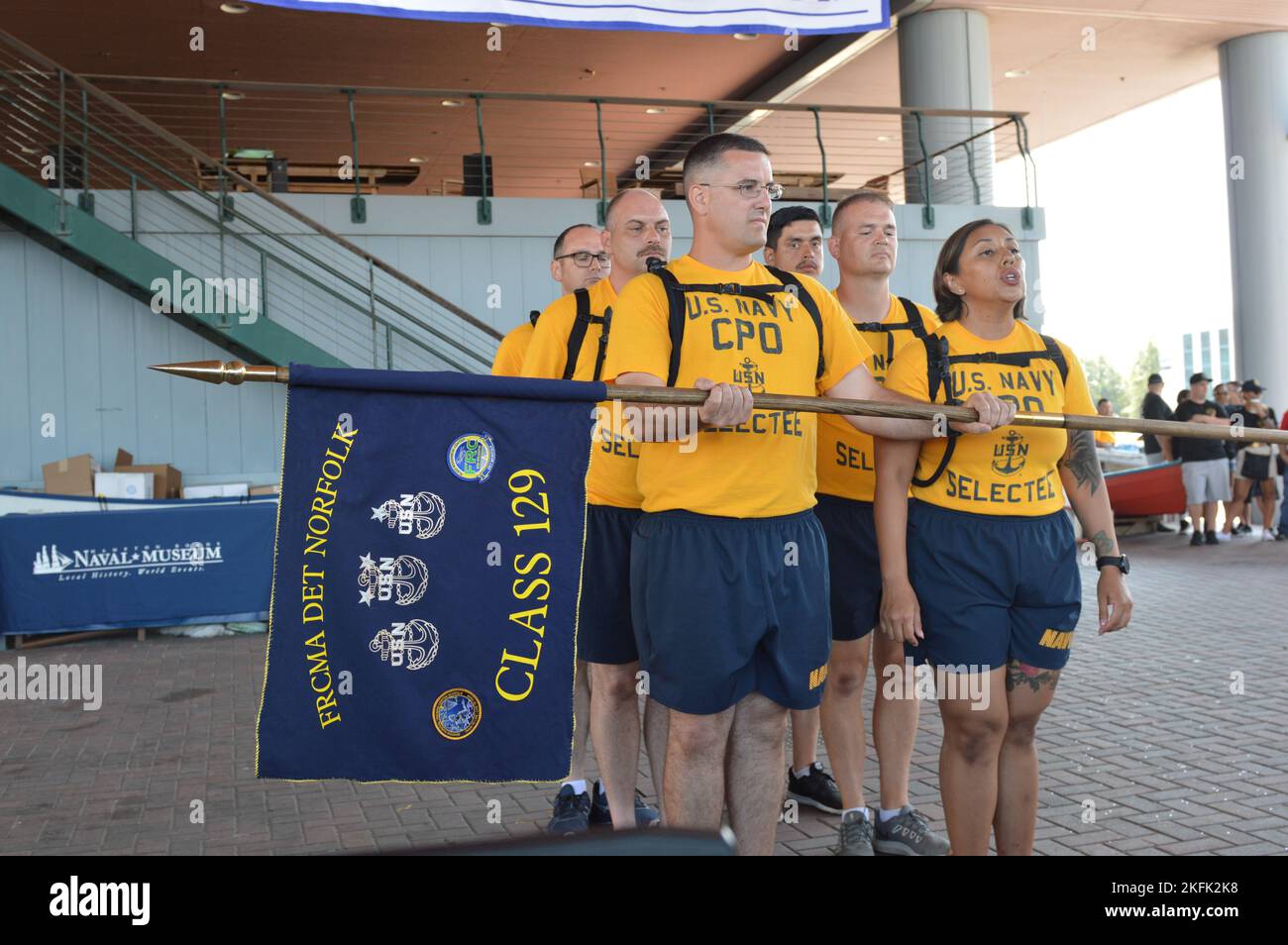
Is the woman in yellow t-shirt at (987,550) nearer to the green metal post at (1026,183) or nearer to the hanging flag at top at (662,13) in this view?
the hanging flag at top at (662,13)

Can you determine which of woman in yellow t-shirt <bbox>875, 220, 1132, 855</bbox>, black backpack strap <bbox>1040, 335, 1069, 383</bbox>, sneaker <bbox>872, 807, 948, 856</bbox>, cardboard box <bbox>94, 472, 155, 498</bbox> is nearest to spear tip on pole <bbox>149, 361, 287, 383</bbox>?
woman in yellow t-shirt <bbox>875, 220, 1132, 855</bbox>

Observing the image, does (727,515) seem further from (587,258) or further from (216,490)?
(216,490)

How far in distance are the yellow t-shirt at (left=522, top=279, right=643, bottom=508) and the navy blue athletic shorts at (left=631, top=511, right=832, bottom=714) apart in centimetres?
90

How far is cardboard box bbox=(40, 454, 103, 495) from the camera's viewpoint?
35.8 feet

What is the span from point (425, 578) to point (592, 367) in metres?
1.58

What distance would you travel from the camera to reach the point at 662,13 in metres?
5.39

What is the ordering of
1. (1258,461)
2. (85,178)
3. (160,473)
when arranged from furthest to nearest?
(1258,461) → (160,473) → (85,178)

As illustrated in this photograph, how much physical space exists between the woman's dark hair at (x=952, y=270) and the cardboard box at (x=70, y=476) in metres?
9.69

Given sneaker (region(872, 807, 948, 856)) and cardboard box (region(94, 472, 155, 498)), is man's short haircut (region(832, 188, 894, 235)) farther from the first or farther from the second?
cardboard box (region(94, 472, 155, 498))

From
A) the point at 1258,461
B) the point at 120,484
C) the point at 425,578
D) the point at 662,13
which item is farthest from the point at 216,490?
the point at 1258,461

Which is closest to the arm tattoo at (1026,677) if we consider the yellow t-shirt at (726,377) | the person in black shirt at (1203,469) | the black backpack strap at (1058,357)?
the yellow t-shirt at (726,377)
